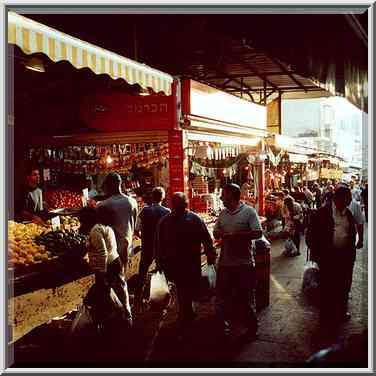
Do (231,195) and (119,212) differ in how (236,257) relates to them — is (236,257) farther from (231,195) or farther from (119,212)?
(119,212)

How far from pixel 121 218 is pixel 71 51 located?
8.33ft

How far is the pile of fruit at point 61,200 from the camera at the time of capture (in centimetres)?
997

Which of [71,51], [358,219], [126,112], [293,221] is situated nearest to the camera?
[71,51]

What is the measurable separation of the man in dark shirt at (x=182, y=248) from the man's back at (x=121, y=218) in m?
0.71

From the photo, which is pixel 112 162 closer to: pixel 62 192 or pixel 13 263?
pixel 62 192

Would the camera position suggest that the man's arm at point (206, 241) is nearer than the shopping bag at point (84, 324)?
No

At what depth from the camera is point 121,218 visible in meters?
6.42

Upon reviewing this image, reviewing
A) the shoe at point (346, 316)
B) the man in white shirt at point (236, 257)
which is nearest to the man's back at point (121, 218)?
the man in white shirt at point (236, 257)

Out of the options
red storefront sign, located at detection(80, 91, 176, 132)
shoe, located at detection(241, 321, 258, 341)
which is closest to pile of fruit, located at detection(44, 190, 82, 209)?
red storefront sign, located at detection(80, 91, 176, 132)

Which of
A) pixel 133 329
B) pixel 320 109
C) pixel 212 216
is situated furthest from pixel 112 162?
pixel 320 109

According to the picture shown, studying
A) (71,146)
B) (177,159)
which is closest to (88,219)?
(177,159)

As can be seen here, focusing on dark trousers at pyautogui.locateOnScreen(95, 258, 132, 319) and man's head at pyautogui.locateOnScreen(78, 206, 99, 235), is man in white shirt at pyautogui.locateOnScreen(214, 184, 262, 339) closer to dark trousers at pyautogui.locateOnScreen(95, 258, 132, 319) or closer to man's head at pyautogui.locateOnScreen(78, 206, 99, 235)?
dark trousers at pyautogui.locateOnScreen(95, 258, 132, 319)

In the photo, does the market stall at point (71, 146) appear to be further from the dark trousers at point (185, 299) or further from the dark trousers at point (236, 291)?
the dark trousers at point (236, 291)

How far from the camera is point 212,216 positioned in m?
11.0
